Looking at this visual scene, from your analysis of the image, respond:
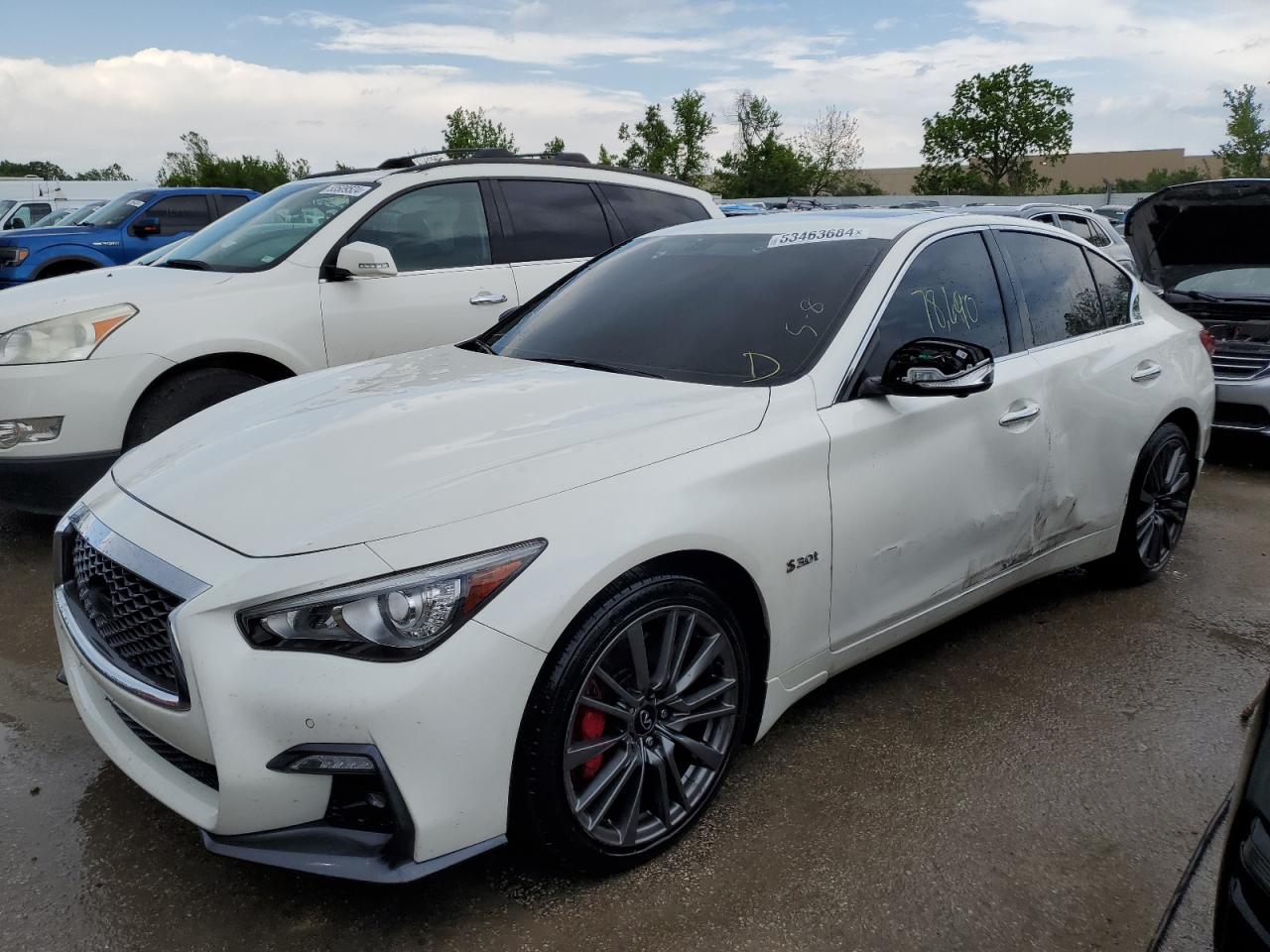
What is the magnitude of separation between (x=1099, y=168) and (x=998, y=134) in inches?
999

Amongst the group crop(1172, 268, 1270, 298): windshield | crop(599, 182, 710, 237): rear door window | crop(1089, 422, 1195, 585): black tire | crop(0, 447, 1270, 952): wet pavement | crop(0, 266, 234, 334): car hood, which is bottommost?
crop(0, 447, 1270, 952): wet pavement

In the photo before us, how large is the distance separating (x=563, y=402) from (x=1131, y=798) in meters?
1.94

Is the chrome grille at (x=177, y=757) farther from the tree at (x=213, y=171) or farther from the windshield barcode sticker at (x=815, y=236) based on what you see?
the tree at (x=213, y=171)

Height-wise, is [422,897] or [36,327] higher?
[36,327]

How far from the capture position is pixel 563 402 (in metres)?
2.77

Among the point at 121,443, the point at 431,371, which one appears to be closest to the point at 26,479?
the point at 121,443

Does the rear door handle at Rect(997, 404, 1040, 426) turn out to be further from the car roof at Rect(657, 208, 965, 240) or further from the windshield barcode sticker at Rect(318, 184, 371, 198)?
the windshield barcode sticker at Rect(318, 184, 371, 198)

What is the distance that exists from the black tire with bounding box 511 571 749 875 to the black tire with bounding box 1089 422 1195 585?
2.34 meters

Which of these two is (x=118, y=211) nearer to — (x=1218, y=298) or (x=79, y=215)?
(x=79, y=215)

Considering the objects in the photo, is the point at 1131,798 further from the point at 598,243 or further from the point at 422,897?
the point at 598,243

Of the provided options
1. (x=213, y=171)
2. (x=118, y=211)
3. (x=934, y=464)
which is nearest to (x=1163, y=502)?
(x=934, y=464)

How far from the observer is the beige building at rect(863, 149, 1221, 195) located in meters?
81.0

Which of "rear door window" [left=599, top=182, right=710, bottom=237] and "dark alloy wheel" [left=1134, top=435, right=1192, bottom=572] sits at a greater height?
"rear door window" [left=599, top=182, right=710, bottom=237]

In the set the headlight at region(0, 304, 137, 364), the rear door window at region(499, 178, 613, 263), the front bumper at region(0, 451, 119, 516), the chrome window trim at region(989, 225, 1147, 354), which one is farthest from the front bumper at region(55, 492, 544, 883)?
the rear door window at region(499, 178, 613, 263)
